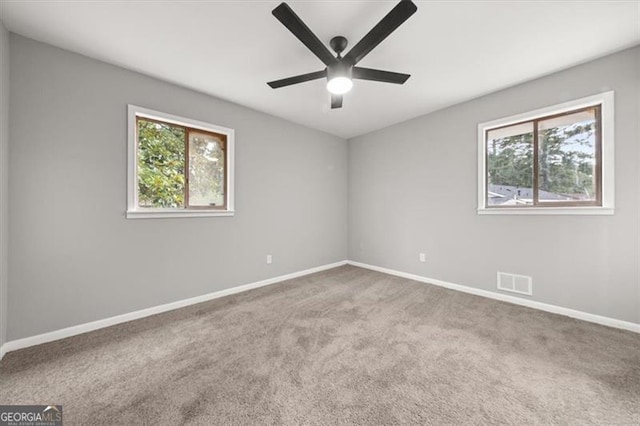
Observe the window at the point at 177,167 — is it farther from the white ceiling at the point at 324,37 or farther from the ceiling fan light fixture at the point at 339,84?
the ceiling fan light fixture at the point at 339,84

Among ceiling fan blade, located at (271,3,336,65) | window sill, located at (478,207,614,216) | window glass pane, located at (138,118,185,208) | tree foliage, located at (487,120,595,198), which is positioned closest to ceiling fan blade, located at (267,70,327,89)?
ceiling fan blade, located at (271,3,336,65)

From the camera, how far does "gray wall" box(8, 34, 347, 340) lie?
79.4 inches

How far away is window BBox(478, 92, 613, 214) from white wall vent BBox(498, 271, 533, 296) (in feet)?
2.57

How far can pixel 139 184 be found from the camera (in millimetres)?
2629

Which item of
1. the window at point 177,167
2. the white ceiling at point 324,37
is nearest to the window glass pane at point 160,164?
the window at point 177,167

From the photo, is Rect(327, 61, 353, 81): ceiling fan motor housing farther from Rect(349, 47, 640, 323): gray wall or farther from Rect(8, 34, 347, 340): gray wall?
Rect(349, 47, 640, 323): gray wall

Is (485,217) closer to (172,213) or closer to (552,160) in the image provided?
(552,160)

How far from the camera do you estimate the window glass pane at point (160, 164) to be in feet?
8.77

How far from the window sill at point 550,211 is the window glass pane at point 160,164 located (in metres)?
3.90

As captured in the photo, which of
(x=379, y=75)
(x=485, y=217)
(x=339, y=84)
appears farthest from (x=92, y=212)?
(x=485, y=217)

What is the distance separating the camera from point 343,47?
2072mm

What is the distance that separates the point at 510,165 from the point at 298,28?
300 cm

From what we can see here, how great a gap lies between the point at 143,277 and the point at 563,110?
16.0ft

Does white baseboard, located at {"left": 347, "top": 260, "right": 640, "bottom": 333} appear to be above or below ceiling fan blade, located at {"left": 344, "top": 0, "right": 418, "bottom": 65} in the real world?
below
